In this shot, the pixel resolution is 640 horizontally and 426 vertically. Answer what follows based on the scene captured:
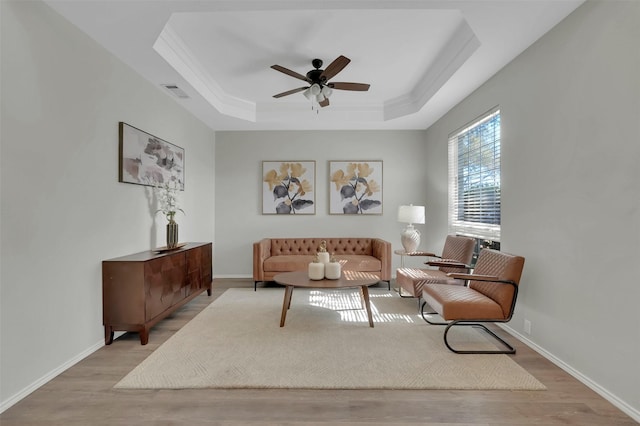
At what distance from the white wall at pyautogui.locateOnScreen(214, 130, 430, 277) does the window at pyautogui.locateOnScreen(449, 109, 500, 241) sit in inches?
47.2

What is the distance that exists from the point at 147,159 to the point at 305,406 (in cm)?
326

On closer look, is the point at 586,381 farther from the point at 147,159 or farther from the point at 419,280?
the point at 147,159

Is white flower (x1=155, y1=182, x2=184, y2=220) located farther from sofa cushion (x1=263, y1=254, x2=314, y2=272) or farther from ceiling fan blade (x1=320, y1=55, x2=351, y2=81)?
ceiling fan blade (x1=320, y1=55, x2=351, y2=81)

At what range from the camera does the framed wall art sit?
10.9ft

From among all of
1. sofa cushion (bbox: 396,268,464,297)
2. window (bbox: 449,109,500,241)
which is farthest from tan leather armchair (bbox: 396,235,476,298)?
window (bbox: 449,109,500,241)

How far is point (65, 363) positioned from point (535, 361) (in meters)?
3.89

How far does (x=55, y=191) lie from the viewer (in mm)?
2471

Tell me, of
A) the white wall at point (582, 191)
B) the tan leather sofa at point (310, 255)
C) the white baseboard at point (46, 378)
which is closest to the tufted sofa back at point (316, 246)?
the tan leather sofa at point (310, 255)

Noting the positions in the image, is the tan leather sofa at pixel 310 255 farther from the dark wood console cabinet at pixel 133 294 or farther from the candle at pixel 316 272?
the dark wood console cabinet at pixel 133 294

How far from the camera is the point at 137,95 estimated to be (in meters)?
3.57

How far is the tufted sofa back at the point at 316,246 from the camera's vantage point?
5840 millimetres

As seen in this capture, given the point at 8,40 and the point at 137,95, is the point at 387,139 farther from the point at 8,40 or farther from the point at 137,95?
the point at 8,40

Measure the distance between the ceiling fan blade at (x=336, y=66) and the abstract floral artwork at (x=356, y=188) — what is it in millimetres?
2610

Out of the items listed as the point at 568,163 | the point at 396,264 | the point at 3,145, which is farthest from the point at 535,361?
the point at 3,145
